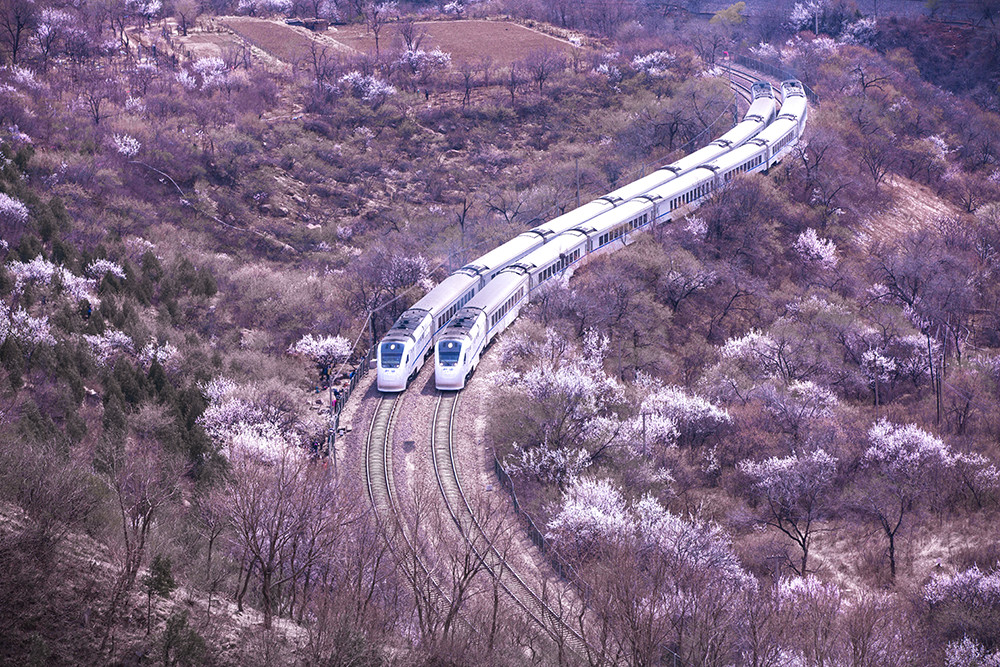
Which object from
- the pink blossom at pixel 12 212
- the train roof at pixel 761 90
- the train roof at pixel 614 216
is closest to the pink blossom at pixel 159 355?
the pink blossom at pixel 12 212

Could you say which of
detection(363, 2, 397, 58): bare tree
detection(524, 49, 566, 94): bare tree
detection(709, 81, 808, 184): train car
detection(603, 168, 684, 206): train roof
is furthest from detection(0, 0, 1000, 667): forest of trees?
detection(363, 2, 397, 58): bare tree

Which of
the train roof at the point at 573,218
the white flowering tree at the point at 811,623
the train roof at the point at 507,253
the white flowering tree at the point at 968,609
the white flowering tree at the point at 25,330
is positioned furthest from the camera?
the train roof at the point at 573,218

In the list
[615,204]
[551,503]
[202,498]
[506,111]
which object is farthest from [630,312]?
[506,111]

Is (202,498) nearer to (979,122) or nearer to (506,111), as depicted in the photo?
(506,111)

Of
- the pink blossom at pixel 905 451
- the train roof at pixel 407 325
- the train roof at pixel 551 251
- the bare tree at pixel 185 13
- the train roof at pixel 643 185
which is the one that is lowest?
the pink blossom at pixel 905 451

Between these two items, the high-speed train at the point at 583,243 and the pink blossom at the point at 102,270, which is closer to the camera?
the high-speed train at the point at 583,243

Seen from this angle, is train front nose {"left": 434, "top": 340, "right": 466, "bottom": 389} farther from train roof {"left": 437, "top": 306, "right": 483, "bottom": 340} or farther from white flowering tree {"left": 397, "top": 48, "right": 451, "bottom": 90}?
white flowering tree {"left": 397, "top": 48, "right": 451, "bottom": 90}

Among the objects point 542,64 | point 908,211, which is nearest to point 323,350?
point 908,211

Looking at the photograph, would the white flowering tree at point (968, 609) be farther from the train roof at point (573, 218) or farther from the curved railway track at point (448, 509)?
the train roof at point (573, 218)
